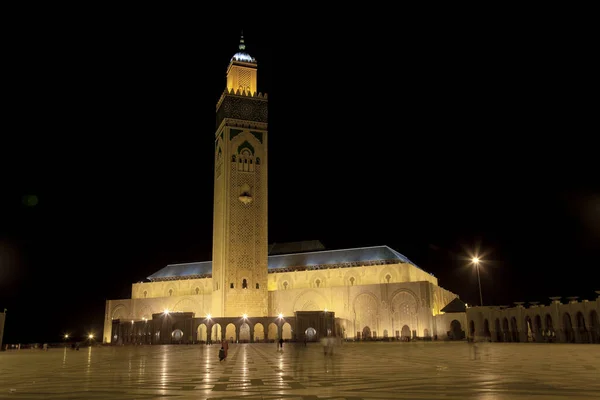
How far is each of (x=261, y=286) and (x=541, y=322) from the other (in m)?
23.9

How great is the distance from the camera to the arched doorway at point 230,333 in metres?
47.3

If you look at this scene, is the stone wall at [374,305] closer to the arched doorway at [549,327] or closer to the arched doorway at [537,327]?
the arched doorway at [537,327]

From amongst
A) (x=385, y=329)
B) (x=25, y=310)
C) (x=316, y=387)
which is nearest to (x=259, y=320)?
(x=385, y=329)

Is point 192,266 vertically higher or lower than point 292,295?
higher

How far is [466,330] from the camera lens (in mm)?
46438

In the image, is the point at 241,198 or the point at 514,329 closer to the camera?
the point at 514,329

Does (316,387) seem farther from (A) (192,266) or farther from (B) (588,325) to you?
(A) (192,266)

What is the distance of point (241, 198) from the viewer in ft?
167

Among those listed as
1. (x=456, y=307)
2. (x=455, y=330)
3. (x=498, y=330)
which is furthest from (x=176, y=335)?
(x=498, y=330)

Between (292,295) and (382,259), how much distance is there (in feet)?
Result: 31.2

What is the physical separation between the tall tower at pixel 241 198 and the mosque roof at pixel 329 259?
7.95 metres

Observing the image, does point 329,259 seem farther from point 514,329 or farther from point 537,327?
point 537,327

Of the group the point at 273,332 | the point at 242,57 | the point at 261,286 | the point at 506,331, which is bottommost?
the point at 506,331

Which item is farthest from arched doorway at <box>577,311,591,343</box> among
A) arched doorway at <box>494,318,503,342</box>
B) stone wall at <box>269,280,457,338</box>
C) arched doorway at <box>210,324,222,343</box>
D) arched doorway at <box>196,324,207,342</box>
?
arched doorway at <box>196,324,207,342</box>
